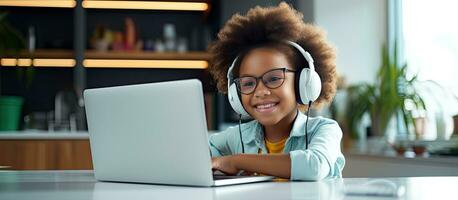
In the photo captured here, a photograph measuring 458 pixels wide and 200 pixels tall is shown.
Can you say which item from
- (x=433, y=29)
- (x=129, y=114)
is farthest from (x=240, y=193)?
(x=433, y=29)

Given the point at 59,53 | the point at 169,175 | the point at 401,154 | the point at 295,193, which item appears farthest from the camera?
the point at 59,53

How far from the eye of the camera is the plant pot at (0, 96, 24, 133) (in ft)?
12.3

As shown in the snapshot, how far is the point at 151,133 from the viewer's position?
125cm

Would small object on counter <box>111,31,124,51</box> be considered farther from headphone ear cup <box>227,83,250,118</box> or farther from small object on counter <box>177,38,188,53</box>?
headphone ear cup <box>227,83,250,118</box>

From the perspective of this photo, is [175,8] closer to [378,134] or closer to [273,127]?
[378,134]

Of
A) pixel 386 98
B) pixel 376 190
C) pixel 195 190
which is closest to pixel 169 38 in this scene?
pixel 386 98

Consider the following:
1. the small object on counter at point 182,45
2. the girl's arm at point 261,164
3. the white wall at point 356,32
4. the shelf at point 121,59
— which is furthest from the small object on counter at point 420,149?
the small object on counter at point 182,45

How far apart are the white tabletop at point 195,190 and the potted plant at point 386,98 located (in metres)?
2.06

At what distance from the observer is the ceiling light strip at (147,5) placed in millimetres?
4332

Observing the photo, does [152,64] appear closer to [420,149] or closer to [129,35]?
[129,35]

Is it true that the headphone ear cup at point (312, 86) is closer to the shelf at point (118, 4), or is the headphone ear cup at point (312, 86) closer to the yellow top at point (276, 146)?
the yellow top at point (276, 146)

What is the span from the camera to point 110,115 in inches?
52.6

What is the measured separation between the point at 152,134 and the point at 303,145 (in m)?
0.53

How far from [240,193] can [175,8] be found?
11.4 feet
